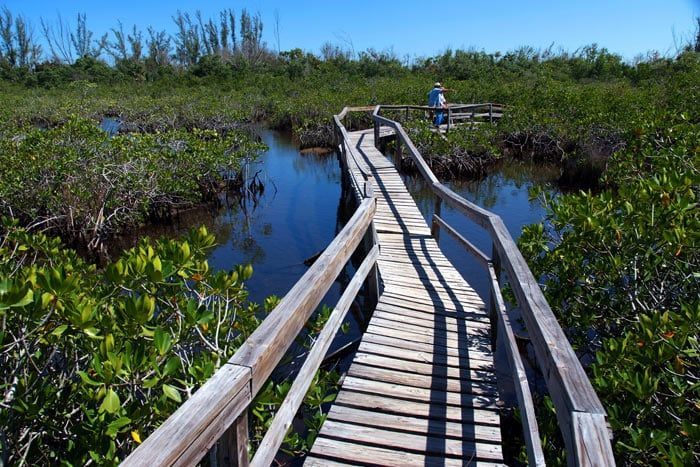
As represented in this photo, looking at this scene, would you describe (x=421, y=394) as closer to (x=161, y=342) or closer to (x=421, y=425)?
(x=421, y=425)

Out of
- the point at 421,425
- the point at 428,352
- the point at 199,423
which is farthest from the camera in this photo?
the point at 428,352

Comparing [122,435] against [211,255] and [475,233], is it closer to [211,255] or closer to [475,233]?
[211,255]

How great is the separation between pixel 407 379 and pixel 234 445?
1927 mm

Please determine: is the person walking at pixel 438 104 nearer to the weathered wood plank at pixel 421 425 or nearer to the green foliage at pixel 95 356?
the weathered wood plank at pixel 421 425

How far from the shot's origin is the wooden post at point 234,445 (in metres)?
1.75

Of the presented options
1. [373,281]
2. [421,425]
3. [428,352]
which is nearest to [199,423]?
[421,425]

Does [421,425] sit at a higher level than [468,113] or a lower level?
lower

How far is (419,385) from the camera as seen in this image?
346cm

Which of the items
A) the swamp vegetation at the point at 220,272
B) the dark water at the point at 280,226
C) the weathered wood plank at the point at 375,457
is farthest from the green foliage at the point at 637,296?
the dark water at the point at 280,226

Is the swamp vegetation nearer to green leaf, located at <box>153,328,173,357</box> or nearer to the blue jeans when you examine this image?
green leaf, located at <box>153,328,173,357</box>

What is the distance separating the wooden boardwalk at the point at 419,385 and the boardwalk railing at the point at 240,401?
0.53 meters

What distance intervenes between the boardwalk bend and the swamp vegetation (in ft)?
0.99

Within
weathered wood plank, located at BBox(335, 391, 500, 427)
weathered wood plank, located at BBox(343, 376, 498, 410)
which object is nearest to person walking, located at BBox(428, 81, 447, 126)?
weathered wood plank, located at BBox(343, 376, 498, 410)

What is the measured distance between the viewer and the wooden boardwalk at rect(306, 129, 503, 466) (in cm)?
285
